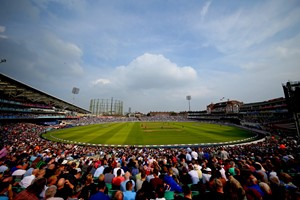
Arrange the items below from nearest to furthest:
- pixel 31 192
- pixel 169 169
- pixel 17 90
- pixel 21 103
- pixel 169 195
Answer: pixel 31 192 → pixel 169 195 → pixel 169 169 → pixel 17 90 → pixel 21 103

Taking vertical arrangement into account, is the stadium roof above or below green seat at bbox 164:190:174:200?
above

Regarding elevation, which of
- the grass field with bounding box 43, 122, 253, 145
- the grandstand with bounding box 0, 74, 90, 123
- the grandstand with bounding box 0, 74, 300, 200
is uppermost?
the grandstand with bounding box 0, 74, 90, 123

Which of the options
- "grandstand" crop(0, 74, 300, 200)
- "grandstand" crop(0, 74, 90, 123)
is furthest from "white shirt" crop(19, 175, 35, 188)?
"grandstand" crop(0, 74, 90, 123)

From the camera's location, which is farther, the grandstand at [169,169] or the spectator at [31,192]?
the grandstand at [169,169]

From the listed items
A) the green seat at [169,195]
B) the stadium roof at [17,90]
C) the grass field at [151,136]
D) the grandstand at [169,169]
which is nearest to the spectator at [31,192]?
the grandstand at [169,169]

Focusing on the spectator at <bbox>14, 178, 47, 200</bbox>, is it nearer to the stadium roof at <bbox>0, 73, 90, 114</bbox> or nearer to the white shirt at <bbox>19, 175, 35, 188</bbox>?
the white shirt at <bbox>19, 175, 35, 188</bbox>

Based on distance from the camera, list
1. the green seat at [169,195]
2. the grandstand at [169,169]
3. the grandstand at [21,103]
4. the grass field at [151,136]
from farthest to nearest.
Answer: the grandstand at [21,103]
the grass field at [151,136]
the green seat at [169,195]
the grandstand at [169,169]

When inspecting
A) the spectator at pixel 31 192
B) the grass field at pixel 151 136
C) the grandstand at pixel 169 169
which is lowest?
the grass field at pixel 151 136

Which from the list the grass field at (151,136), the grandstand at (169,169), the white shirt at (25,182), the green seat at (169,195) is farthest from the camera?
the grass field at (151,136)

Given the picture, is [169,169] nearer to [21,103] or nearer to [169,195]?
[169,195]

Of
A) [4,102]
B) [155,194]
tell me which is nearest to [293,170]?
[155,194]

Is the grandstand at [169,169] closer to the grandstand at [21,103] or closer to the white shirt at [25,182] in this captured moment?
the white shirt at [25,182]

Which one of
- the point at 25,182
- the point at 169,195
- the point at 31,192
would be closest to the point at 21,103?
the point at 25,182

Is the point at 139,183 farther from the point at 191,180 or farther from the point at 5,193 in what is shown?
the point at 5,193
